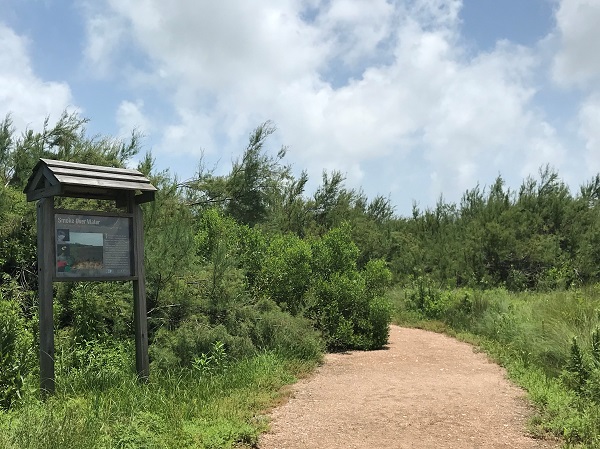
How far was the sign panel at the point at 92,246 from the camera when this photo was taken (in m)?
6.21

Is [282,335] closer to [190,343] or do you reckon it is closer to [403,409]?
[190,343]

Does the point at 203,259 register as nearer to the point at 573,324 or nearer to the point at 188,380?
the point at 188,380

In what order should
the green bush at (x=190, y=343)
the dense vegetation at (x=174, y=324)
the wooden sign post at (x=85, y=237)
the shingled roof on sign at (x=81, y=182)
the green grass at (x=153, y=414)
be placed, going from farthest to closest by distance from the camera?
1. the green bush at (x=190, y=343)
2. the shingled roof on sign at (x=81, y=182)
3. the wooden sign post at (x=85, y=237)
4. the dense vegetation at (x=174, y=324)
5. the green grass at (x=153, y=414)

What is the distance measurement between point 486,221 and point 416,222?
717cm

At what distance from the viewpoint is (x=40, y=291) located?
A: 6020mm

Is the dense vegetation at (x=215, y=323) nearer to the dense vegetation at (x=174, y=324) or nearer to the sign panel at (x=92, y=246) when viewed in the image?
the dense vegetation at (x=174, y=324)

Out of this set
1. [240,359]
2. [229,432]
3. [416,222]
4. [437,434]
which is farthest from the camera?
[416,222]

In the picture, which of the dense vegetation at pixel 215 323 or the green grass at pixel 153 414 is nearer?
the green grass at pixel 153 414

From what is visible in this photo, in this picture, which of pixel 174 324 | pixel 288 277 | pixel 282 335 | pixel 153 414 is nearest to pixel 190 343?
pixel 174 324

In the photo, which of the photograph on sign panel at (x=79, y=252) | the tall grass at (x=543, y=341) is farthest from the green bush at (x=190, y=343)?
the tall grass at (x=543, y=341)

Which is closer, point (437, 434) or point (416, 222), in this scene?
point (437, 434)

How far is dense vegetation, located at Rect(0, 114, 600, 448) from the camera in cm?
526

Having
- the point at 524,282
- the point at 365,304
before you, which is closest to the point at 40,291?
the point at 365,304

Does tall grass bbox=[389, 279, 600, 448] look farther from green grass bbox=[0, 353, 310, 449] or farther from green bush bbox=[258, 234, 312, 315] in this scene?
green bush bbox=[258, 234, 312, 315]
